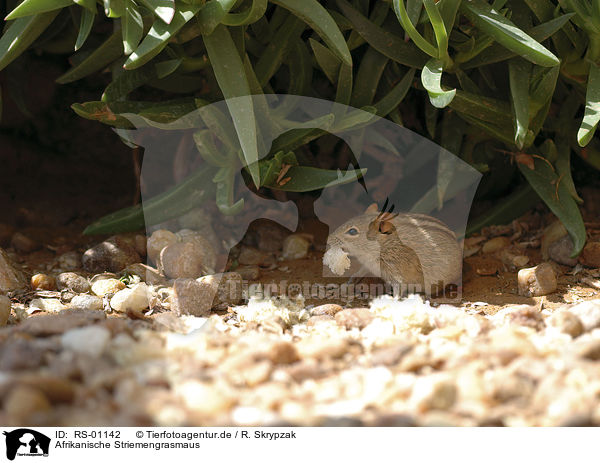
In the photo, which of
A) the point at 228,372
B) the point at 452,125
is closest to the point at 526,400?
the point at 228,372

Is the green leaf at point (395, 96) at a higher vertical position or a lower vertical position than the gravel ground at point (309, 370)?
higher

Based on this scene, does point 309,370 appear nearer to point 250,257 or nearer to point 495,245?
point 250,257

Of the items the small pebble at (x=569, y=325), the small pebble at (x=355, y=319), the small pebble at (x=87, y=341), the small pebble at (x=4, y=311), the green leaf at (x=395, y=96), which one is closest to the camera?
the small pebble at (x=87, y=341)

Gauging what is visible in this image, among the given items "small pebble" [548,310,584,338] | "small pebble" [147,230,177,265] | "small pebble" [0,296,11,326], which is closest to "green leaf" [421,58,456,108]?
"small pebble" [548,310,584,338]

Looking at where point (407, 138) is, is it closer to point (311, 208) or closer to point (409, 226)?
point (409, 226)

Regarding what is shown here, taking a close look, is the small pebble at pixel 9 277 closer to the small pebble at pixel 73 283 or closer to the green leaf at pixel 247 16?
the small pebble at pixel 73 283

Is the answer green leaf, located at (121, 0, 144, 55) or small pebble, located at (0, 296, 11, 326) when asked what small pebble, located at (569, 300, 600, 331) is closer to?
green leaf, located at (121, 0, 144, 55)

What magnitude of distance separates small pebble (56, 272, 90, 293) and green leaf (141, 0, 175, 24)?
795 millimetres

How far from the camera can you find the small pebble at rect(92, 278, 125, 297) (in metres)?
1.62

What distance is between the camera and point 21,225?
2154 mm

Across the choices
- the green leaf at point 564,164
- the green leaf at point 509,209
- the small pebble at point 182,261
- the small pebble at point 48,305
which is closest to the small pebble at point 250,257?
the small pebble at point 182,261

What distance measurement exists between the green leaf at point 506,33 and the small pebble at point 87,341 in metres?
1.10

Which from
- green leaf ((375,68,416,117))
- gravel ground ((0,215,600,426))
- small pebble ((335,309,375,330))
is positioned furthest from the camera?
green leaf ((375,68,416,117))

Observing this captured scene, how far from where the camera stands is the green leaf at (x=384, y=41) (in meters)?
1.56
